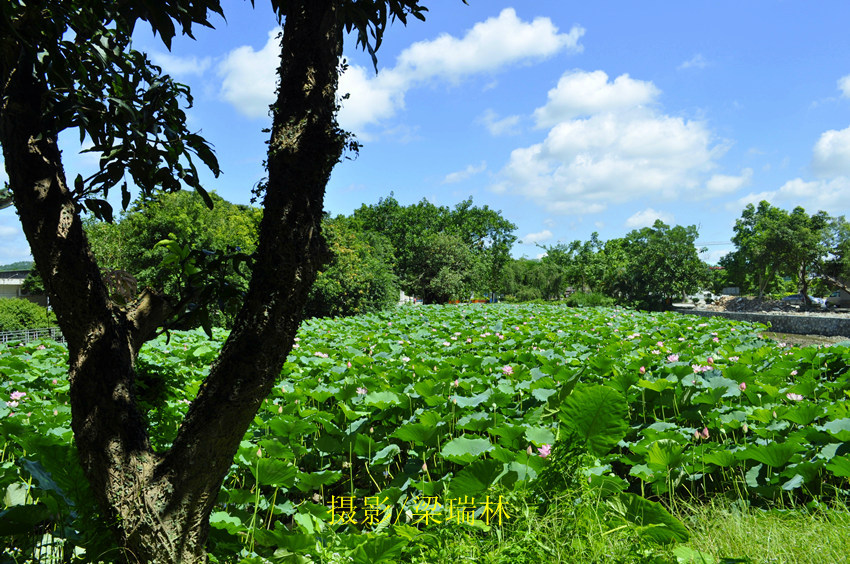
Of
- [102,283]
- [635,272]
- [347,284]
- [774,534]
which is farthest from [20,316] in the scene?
[635,272]

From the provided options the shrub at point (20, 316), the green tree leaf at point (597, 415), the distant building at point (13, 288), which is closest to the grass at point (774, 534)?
the green tree leaf at point (597, 415)

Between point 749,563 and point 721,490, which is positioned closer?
point 749,563

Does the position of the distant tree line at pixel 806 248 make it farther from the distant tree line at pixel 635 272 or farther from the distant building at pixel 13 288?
the distant building at pixel 13 288

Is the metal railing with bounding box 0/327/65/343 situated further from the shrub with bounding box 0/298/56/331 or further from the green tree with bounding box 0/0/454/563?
the green tree with bounding box 0/0/454/563

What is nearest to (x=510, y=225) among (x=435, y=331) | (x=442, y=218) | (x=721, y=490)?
(x=442, y=218)

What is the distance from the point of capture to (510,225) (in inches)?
1693

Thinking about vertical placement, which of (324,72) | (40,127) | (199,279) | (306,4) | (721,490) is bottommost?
(721,490)

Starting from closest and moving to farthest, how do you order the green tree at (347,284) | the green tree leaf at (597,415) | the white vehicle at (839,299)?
the green tree leaf at (597,415)
the green tree at (347,284)
the white vehicle at (839,299)

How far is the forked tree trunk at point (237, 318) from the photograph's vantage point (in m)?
1.77

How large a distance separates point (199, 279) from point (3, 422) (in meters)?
1.52

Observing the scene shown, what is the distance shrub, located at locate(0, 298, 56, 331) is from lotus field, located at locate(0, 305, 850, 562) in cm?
1488

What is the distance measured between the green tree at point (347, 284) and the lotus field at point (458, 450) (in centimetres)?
1333

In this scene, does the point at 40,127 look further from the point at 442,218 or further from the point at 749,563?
the point at 442,218

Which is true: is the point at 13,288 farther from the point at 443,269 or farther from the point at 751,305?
the point at 751,305
